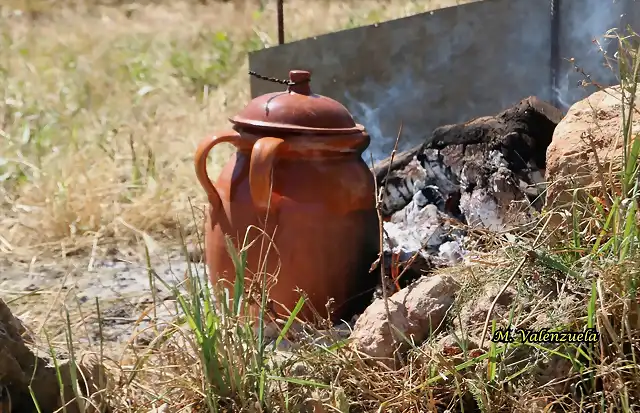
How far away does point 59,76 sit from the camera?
16.1ft

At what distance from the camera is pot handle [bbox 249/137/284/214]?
1.61 metres

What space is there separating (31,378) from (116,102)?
3.38 meters

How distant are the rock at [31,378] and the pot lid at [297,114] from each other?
66 centimetres

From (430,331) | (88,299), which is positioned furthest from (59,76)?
(430,331)

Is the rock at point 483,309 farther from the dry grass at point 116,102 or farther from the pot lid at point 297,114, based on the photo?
the dry grass at point 116,102

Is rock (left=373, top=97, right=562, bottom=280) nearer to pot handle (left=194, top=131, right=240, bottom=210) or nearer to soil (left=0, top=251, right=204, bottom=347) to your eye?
pot handle (left=194, top=131, right=240, bottom=210)

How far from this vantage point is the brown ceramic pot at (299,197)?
5.45ft

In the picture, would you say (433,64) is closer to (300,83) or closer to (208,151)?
(300,83)

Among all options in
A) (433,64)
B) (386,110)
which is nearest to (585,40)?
(433,64)

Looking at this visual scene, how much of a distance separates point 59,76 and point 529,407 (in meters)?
4.39

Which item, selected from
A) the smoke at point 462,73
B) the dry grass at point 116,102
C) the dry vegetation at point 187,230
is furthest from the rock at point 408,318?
the smoke at point 462,73

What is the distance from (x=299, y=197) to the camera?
167 cm

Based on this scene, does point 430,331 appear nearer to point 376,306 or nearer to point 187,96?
point 376,306

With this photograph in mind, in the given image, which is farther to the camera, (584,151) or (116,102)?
(116,102)
